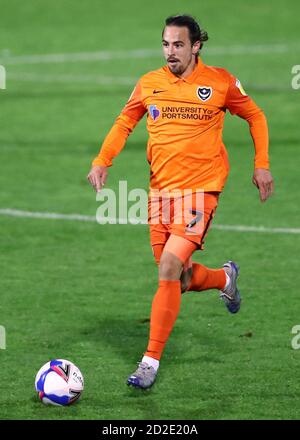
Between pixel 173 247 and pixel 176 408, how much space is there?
1135 millimetres

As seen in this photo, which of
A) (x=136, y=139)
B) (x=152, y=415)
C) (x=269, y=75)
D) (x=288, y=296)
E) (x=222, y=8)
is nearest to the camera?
(x=152, y=415)

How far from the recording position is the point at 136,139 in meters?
18.5

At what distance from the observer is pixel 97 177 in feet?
29.2

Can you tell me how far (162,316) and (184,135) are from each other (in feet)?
4.16

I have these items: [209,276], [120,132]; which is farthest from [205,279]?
[120,132]

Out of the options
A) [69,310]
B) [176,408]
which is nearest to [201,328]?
[69,310]

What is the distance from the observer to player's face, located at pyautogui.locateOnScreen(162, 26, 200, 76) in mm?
8930

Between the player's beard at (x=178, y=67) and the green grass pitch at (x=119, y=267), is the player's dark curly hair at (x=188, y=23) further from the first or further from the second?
the green grass pitch at (x=119, y=267)

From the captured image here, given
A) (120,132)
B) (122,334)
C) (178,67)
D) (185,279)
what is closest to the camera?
(178,67)

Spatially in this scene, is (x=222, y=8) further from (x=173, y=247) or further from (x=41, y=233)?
(x=173, y=247)

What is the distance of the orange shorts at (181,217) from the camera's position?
894cm

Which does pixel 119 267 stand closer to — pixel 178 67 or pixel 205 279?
pixel 205 279

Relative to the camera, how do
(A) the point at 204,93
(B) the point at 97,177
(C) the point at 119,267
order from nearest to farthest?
(B) the point at 97,177 < (A) the point at 204,93 < (C) the point at 119,267

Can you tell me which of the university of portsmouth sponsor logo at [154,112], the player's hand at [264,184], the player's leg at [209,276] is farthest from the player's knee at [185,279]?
the university of portsmouth sponsor logo at [154,112]
